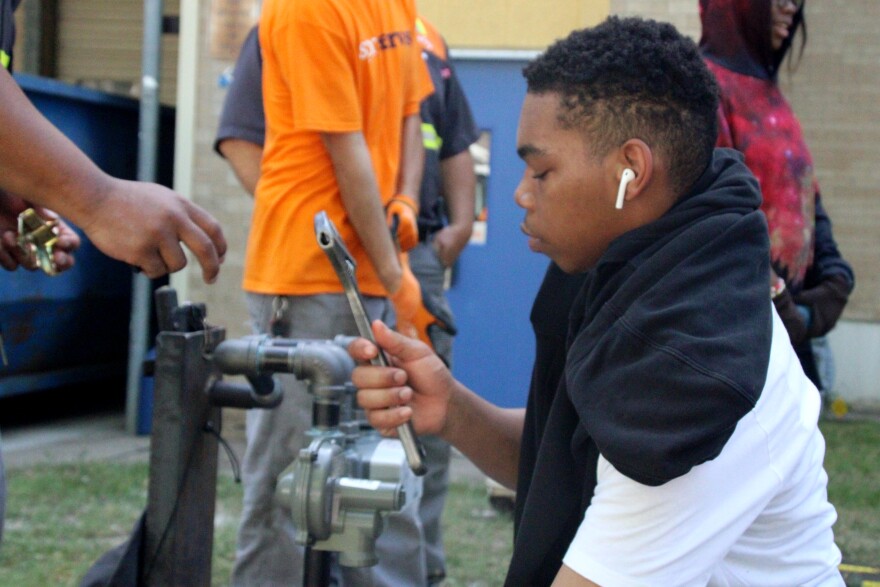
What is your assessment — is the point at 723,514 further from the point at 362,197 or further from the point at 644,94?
the point at 362,197

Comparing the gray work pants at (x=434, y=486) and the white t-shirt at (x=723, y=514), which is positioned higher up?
the white t-shirt at (x=723, y=514)

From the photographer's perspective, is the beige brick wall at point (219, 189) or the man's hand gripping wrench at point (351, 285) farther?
the beige brick wall at point (219, 189)

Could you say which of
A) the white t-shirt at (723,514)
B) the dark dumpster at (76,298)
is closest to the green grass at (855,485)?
the white t-shirt at (723,514)

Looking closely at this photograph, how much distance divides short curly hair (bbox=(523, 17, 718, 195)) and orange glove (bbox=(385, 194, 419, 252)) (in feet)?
5.10

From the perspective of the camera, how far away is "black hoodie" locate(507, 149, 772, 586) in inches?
51.7

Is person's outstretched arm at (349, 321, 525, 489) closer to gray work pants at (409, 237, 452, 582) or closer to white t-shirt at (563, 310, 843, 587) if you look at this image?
white t-shirt at (563, 310, 843, 587)

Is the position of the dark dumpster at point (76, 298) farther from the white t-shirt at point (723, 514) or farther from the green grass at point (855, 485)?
the white t-shirt at point (723, 514)

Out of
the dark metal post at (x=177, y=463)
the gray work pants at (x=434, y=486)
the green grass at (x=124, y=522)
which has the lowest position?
the green grass at (x=124, y=522)

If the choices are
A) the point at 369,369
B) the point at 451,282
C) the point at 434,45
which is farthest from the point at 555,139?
the point at 451,282

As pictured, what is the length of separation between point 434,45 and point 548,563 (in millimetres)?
2764

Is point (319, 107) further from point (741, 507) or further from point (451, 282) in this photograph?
point (451, 282)

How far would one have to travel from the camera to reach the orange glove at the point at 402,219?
312 centimetres

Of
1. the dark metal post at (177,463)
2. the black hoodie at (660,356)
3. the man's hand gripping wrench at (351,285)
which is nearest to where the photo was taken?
the black hoodie at (660,356)

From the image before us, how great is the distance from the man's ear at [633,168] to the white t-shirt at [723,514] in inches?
12.1
